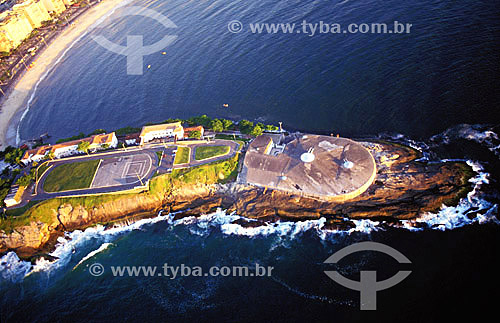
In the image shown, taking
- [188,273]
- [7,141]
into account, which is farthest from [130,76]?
[188,273]

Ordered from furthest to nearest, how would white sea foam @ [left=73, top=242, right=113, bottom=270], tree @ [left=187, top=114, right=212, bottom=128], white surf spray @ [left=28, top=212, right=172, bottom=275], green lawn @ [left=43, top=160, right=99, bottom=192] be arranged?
tree @ [left=187, top=114, right=212, bottom=128] → green lawn @ [left=43, top=160, right=99, bottom=192] → white surf spray @ [left=28, top=212, right=172, bottom=275] → white sea foam @ [left=73, top=242, right=113, bottom=270]

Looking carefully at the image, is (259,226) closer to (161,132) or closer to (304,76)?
(161,132)

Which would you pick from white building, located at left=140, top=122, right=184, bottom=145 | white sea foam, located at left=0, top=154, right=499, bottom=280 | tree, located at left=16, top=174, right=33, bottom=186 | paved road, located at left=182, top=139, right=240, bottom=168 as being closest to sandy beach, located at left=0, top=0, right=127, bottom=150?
A: tree, located at left=16, top=174, right=33, bottom=186

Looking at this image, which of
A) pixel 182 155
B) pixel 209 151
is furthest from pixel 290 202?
pixel 182 155

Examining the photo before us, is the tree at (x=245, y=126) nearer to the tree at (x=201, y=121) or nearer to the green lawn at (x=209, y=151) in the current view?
the green lawn at (x=209, y=151)

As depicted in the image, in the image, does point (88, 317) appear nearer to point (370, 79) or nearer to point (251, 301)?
point (251, 301)

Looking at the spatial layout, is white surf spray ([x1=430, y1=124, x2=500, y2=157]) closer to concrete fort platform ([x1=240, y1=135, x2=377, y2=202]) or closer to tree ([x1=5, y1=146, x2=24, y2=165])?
concrete fort platform ([x1=240, y1=135, x2=377, y2=202])
